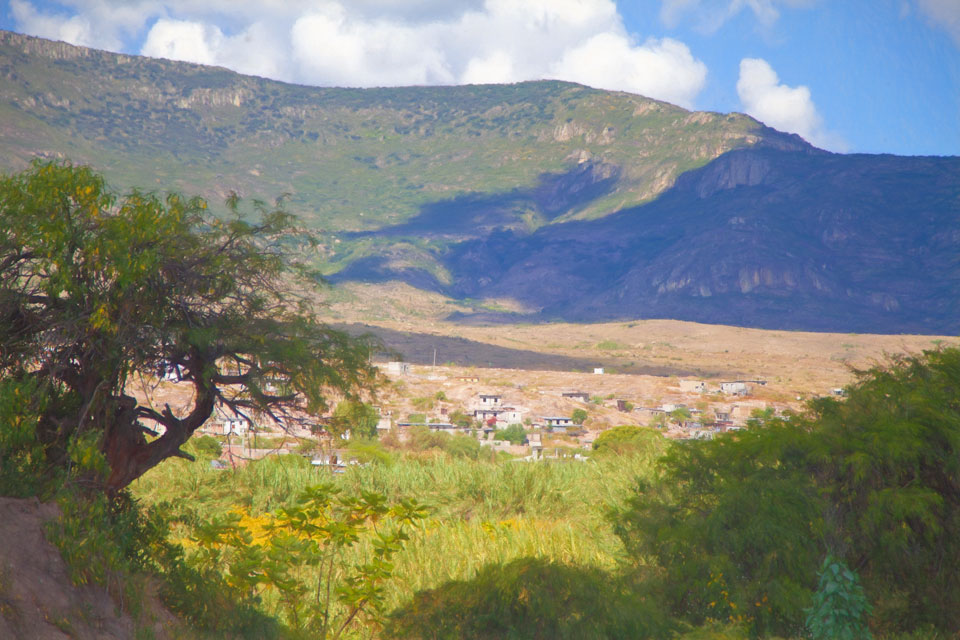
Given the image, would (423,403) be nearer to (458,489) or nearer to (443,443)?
(443,443)

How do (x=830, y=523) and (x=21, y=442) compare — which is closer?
(x=21, y=442)

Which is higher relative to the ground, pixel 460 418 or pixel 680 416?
pixel 680 416

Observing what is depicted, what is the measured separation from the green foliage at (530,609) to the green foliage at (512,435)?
30307 millimetres

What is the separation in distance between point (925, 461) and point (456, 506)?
8315 mm

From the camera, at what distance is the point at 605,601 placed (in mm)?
8172

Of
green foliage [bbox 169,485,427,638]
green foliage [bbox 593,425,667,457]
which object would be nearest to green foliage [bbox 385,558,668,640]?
green foliage [bbox 169,485,427,638]

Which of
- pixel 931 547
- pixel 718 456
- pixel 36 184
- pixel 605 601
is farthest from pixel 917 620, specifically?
pixel 36 184

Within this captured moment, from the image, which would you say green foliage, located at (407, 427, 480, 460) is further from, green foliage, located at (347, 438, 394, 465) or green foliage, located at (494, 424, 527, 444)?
green foliage, located at (494, 424, 527, 444)

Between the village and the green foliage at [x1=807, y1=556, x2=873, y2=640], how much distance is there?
2169 cm

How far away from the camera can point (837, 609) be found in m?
7.56

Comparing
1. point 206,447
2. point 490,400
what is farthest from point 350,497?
point 490,400

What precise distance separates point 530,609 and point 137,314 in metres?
4.73

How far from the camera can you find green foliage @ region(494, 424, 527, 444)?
4016cm

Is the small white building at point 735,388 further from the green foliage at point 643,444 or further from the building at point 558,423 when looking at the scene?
the green foliage at point 643,444
